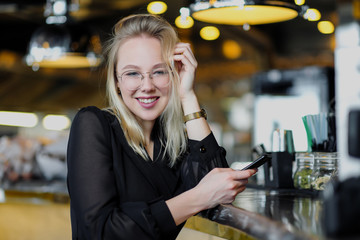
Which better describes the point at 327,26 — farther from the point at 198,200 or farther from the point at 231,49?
the point at 231,49

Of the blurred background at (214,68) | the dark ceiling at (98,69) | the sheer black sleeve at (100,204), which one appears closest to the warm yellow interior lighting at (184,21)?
the sheer black sleeve at (100,204)

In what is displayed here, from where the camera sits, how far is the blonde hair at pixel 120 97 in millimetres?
1760

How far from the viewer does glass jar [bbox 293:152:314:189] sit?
207cm

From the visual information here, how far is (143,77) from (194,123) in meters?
0.24

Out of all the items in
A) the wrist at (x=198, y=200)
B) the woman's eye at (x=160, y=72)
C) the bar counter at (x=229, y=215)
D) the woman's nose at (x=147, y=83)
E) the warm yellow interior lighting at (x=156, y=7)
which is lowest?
the bar counter at (x=229, y=215)

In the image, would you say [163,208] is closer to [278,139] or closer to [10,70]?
[278,139]

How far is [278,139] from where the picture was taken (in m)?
2.18

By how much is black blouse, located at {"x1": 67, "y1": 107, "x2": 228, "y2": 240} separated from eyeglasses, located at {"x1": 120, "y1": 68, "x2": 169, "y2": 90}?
121mm

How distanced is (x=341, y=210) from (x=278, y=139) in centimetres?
136

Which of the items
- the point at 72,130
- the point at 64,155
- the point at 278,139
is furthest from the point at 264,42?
the point at 72,130

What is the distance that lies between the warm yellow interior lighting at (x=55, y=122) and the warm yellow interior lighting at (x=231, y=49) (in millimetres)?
2528

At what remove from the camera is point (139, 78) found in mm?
1737

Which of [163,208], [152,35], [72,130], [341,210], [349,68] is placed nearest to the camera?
[341,210]

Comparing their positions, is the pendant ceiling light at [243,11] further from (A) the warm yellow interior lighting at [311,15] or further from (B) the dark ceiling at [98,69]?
(B) the dark ceiling at [98,69]
